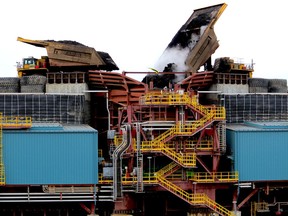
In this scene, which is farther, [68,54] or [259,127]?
[68,54]

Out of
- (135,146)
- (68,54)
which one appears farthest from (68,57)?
(135,146)

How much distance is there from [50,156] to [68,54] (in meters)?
13.5

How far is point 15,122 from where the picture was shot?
178ft

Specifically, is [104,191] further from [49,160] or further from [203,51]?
[203,51]

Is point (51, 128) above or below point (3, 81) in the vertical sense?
below

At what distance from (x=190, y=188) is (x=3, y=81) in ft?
74.2

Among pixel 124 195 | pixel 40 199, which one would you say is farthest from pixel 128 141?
pixel 40 199

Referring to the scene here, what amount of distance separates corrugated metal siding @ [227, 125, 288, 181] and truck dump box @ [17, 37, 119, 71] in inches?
670

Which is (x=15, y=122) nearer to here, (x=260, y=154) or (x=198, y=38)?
(x=198, y=38)

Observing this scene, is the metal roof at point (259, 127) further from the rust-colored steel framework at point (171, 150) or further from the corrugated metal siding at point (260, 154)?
the rust-colored steel framework at point (171, 150)

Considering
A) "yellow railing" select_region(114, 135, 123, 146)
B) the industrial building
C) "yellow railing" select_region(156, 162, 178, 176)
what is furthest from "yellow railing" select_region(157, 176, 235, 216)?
"yellow railing" select_region(114, 135, 123, 146)

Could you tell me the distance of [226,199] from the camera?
2174 inches

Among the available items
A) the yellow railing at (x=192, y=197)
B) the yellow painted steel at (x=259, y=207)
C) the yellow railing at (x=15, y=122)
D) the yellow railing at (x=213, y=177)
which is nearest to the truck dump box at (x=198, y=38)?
the yellow railing at (x=213, y=177)

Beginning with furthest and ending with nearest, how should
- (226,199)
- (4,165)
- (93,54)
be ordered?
(93,54)
(226,199)
(4,165)
